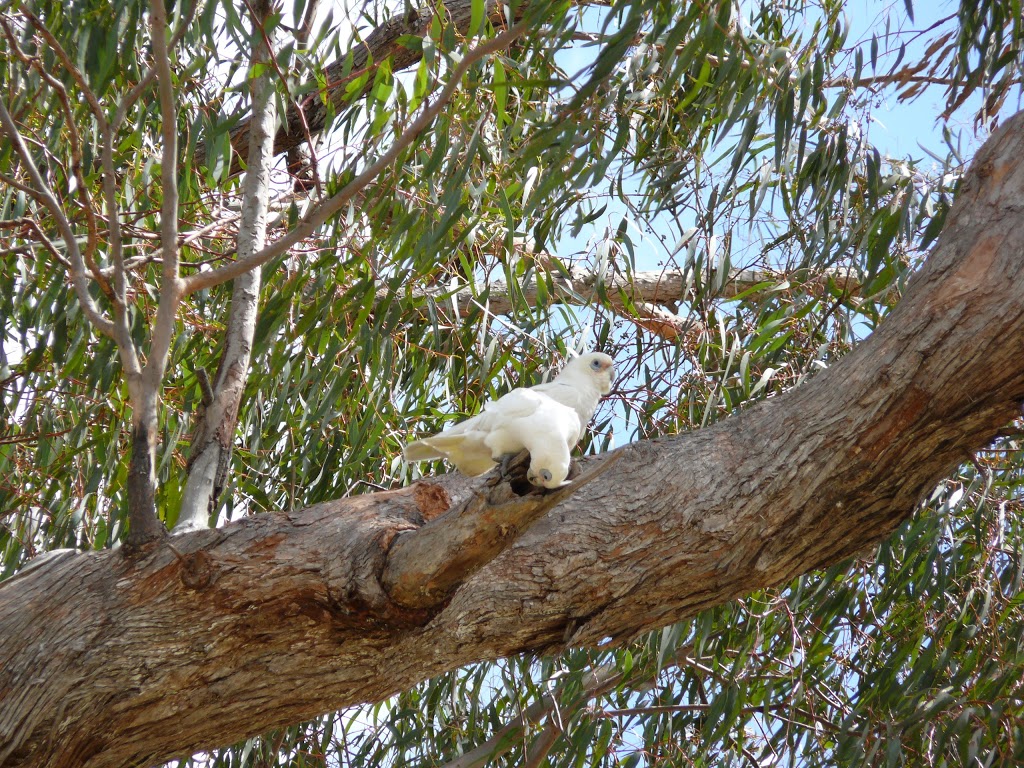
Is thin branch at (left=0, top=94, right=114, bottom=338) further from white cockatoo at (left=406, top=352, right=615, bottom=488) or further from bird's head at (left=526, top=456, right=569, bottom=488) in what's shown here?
bird's head at (left=526, top=456, right=569, bottom=488)

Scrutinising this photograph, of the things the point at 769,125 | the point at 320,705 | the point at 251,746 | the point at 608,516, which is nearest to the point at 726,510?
the point at 608,516

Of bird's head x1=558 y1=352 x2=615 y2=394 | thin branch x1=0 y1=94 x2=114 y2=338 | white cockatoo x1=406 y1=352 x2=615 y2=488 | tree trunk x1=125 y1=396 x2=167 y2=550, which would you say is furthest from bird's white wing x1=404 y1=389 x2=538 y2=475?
thin branch x1=0 y1=94 x2=114 y2=338

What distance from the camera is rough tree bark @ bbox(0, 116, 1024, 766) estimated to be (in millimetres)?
1577

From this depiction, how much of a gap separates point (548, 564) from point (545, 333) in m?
1.18

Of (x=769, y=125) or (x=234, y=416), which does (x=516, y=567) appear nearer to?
(x=234, y=416)

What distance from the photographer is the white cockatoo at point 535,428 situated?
1.39m

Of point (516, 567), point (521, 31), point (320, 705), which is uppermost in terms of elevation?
point (521, 31)

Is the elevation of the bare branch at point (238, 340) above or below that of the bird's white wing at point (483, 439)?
above

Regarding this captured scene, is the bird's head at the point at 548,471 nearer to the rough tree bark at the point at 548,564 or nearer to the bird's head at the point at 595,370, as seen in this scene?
the rough tree bark at the point at 548,564

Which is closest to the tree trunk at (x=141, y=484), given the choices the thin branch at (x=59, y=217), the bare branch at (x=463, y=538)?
the thin branch at (x=59, y=217)

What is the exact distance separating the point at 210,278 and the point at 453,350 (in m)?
0.95

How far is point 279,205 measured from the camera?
9.23 ft

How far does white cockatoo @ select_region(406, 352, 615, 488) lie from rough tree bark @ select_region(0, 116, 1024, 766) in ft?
0.33

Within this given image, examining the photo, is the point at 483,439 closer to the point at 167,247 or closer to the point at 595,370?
the point at 595,370
